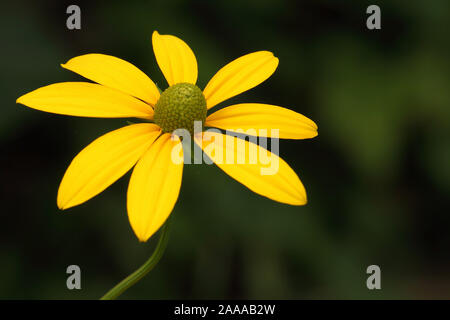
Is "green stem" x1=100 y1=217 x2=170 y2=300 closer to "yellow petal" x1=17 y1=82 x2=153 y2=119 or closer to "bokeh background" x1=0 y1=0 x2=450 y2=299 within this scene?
"yellow petal" x1=17 y1=82 x2=153 y2=119

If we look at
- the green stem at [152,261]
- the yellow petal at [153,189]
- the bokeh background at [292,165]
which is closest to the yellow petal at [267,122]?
the yellow petal at [153,189]

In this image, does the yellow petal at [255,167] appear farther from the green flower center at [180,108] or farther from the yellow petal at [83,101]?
the yellow petal at [83,101]

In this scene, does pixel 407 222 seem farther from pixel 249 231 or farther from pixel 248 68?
pixel 248 68

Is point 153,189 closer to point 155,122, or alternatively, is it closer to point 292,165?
point 155,122

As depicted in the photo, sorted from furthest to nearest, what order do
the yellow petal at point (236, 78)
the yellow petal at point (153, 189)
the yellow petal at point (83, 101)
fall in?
the yellow petal at point (236, 78) < the yellow petal at point (83, 101) < the yellow petal at point (153, 189)

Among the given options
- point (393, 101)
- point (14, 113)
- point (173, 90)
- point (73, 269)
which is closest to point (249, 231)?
point (73, 269)

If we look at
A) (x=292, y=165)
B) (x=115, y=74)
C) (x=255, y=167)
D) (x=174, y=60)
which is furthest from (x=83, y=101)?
(x=292, y=165)
